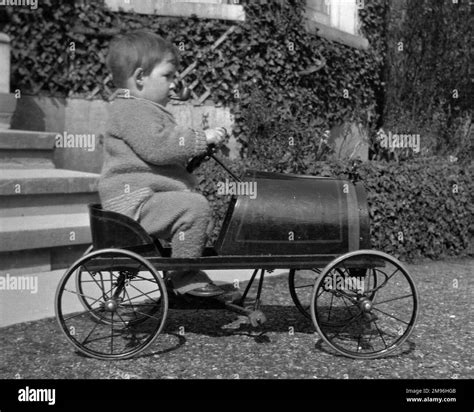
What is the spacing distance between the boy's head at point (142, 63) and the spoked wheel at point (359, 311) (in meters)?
1.28

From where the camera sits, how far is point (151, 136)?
341 centimetres

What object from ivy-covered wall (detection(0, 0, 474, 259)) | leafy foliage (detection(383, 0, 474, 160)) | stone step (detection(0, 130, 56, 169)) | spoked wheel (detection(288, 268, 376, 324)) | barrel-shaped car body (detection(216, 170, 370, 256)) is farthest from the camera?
leafy foliage (detection(383, 0, 474, 160))

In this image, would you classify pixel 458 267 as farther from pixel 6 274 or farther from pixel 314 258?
pixel 6 274

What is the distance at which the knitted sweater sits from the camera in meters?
3.42

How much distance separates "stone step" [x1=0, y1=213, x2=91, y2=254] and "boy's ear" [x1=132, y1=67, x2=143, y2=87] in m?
1.91

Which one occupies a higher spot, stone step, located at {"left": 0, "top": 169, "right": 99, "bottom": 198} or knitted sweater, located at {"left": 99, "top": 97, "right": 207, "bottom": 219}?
knitted sweater, located at {"left": 99, "top": 97, "right": 207, "bottom": 219}

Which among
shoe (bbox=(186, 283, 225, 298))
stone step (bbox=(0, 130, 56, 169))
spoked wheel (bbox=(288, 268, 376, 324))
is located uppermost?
stone step (bbox=(0, 130, 56, 169))

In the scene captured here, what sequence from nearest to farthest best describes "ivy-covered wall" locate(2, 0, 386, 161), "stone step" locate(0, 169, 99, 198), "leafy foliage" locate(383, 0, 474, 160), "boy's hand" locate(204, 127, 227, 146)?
"boy's hand" locate(204, 127, 227, 146), "stone step" locate(0, 169, 99, 198), "ivy-covered wall" locate(2, 0, 386, 161), "leafy foliage" locate(383, 0, 474, 160)

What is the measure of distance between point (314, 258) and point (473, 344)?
1130 millimetres

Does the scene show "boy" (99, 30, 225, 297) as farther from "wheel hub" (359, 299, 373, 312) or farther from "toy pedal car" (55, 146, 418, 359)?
"wheel hub" (359, 299, 373, 312)

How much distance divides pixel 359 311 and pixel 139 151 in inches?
57.5

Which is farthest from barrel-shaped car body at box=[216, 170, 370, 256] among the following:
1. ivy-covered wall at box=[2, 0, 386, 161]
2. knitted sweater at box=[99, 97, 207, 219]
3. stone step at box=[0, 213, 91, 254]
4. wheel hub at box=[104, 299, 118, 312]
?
ivy-covered wall at box=[2, 0, 386, 161]

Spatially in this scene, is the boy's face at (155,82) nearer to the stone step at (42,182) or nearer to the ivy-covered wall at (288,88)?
the stone step at (42,182)

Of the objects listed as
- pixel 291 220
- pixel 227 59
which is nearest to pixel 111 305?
pixel 291 220
